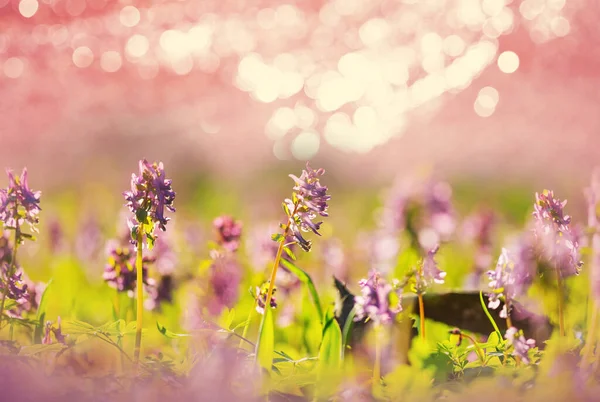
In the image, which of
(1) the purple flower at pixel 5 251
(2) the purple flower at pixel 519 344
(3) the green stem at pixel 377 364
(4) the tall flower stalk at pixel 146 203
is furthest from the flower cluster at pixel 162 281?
(2) the purple flower at pixel 519 344

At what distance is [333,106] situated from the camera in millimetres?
1104

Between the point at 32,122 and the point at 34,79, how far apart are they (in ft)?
0.26

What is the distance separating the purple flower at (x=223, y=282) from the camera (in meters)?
1.14

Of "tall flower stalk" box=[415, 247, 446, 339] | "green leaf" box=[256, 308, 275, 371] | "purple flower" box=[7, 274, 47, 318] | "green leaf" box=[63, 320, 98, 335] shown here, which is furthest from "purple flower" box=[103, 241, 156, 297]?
"tall flower stalk" box=[415, 247, 446, 339]

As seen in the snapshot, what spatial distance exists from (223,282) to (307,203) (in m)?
0.37

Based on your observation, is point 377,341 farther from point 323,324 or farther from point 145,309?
point 145,309

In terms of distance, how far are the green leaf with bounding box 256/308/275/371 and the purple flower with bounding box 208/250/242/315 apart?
316mm

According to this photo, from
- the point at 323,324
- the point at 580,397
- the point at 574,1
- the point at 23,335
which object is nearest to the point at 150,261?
the point at 23,335

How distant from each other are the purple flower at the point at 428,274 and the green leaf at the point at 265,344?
0.20m

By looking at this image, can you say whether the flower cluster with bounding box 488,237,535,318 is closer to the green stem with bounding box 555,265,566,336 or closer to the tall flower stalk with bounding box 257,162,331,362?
the green stem with bounding box 555,265,566,336

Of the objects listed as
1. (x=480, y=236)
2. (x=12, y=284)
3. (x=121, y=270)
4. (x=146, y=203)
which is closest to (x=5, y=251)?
(x=12, y=284)

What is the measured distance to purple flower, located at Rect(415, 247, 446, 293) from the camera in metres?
0.88

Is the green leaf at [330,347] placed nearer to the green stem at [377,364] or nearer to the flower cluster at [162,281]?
the green stem at [377,364]

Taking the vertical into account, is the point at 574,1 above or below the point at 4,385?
above
